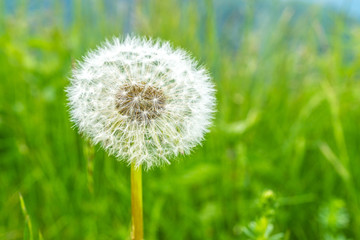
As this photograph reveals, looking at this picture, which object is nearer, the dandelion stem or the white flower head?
the dandelion stem

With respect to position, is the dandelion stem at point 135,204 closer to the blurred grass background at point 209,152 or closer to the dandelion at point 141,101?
the dandelion at point 141,101

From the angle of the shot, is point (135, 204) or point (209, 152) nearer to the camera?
point (135, 204)

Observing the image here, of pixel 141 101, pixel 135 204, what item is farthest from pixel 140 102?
pixel 135 204

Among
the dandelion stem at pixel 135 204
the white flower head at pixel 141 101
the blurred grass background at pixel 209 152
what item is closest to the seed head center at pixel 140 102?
the white flower head at pixel 141 101

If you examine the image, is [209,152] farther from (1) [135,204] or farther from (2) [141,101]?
(1) [135,204]

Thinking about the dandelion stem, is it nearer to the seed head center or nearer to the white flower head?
the white flower head

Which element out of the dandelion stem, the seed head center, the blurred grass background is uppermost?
the blurred grass background

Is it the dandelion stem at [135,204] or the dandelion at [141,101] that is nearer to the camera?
the dandelion stem at [135,204]

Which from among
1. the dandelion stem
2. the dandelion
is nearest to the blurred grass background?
the dandelion
